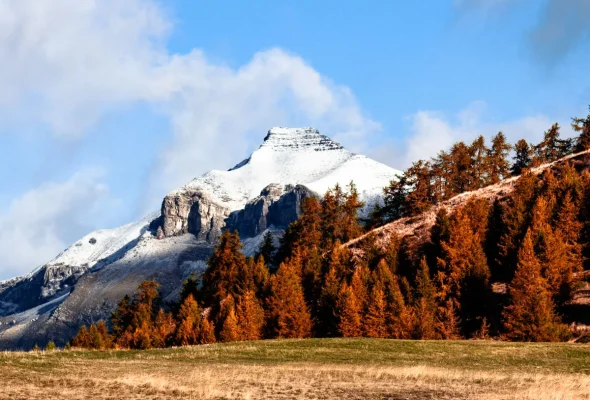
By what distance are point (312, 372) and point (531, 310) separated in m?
31.0

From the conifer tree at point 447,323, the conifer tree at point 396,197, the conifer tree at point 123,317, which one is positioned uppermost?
the conifer tree at point 396,197

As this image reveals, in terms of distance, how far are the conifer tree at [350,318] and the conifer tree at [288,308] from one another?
5.64 m

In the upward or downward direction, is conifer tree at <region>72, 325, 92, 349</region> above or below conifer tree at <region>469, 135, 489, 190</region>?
below

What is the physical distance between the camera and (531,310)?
58812 millimetres

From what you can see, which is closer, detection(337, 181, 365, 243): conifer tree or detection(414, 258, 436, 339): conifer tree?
detection(414, 258, 436, 339): conifer tree

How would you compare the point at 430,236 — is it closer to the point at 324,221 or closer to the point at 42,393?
the point at 324,221

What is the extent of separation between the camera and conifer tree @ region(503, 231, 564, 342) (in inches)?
2280

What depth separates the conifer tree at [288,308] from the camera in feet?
246

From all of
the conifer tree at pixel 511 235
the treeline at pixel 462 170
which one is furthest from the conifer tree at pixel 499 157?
the conifer tree at pixel 511 235

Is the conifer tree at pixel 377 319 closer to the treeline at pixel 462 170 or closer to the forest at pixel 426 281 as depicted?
the forest at pixel 426 281

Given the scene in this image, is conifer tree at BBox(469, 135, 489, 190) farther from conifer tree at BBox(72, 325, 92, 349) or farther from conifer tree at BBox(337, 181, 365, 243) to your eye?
conifer tree at BBox(72, 325, 92, 349)

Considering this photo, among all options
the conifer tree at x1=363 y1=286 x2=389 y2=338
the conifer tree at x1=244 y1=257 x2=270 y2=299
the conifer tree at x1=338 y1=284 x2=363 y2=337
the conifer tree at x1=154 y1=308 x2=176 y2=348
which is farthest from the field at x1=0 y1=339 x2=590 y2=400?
the conifer tree at x1=154 y1=308 x2=176 y2=348

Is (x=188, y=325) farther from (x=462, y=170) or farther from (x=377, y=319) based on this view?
(x=462, y=170)

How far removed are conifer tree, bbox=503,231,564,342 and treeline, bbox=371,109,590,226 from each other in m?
44.0
